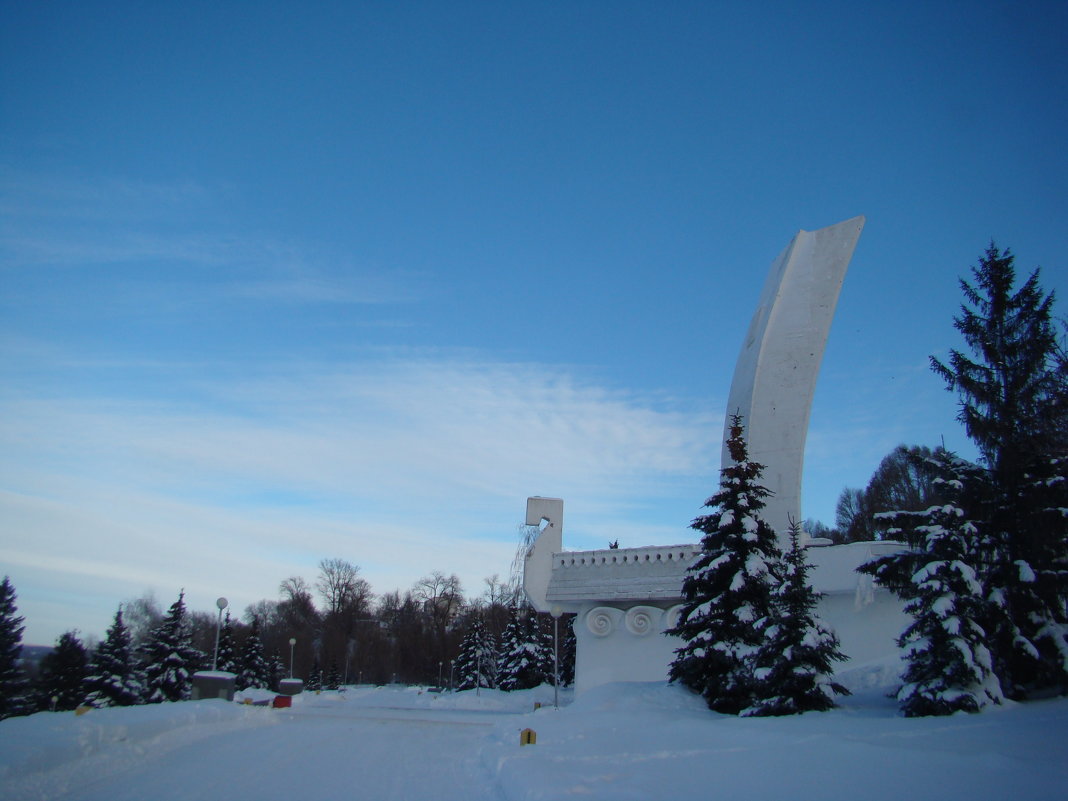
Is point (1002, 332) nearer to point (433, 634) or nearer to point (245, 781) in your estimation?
point (245, 781)

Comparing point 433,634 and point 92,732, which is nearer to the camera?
point 92,732

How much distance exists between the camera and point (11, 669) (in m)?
24.2

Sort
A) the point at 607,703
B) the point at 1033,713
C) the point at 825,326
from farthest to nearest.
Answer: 1. the point at 825,326
2. the point at 607,703
3. the point at 1033,713

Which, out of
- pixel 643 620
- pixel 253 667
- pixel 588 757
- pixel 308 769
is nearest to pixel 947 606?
pixel 588 757

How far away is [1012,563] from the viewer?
30.0ft

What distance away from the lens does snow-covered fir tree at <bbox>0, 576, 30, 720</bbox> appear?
23453 mm

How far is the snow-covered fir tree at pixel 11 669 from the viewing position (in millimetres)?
23453

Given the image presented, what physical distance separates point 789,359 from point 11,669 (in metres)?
26.6

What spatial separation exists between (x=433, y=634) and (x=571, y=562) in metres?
38.6

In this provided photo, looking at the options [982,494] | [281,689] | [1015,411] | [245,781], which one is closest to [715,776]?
[245,781]

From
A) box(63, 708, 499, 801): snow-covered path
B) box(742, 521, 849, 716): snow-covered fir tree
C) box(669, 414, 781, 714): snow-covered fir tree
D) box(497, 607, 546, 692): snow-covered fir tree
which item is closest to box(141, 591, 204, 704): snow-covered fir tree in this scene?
box(497, 607, 546, 692): snow-covered fir tree

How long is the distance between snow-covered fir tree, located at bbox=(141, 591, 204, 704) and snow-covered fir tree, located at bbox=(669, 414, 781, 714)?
19.1 metres

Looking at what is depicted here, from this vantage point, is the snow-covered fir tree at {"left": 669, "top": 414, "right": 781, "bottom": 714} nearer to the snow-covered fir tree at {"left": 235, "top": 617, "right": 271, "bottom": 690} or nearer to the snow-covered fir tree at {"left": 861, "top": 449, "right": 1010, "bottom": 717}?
the snow-covered fir tree at {"left": 861, "top": 449, "right": 1010, "bottom": 717}

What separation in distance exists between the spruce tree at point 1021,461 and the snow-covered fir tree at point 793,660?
6.69ft
